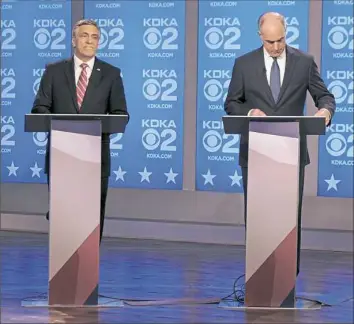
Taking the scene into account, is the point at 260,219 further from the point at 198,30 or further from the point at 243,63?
the point at 198,30

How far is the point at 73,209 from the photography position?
4.71m

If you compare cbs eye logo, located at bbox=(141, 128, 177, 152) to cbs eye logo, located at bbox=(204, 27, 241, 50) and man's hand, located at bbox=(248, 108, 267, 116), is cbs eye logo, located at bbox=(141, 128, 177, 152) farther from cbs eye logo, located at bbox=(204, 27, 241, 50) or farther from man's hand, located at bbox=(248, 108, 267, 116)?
man's hand, located at bbox=(248, 108, 267, 116)

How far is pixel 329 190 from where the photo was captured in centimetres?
792

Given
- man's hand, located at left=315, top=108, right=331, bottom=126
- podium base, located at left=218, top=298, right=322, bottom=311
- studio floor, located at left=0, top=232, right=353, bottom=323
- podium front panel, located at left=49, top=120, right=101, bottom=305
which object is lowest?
studio floor, located at left=0, top=232, right=353, bottom=323

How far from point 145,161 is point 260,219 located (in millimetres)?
3869

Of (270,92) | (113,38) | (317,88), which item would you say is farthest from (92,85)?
(113,38)

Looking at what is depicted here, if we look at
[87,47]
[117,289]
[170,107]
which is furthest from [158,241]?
[87,47]

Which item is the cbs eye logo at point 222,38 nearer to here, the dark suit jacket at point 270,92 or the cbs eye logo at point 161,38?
the cbs eye logo at point 161,38

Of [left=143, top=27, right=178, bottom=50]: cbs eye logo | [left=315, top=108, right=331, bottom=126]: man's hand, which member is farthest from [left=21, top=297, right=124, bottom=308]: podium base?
[left=143, top=27, right=178, bottom=50]: cbs eye logo

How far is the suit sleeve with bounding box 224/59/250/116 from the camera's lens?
16.7ft

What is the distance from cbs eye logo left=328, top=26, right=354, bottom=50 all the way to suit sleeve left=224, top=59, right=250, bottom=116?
9.64 feet

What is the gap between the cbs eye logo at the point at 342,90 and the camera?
25.7 feet

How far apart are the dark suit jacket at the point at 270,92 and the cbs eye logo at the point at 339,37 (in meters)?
2.81

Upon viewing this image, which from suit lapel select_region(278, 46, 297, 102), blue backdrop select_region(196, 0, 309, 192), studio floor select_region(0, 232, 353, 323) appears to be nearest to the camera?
studio floor select_region(0, 232, 353, 323)
